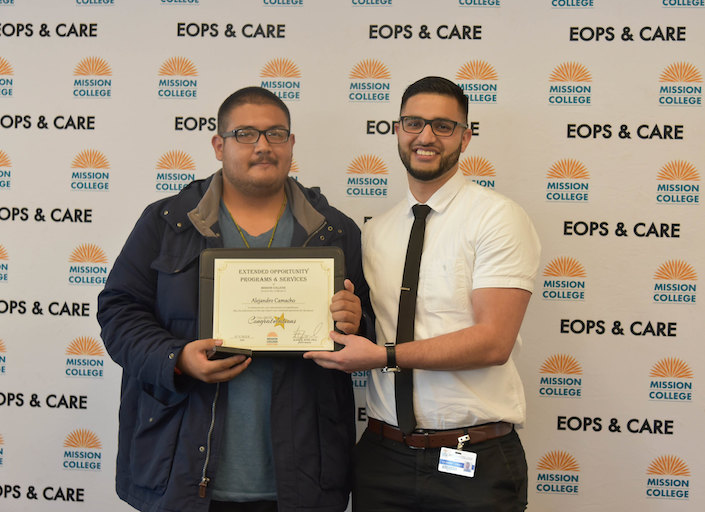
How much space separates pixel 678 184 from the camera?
8.66 ft

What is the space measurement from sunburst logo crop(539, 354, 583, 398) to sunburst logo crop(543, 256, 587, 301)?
0.27m

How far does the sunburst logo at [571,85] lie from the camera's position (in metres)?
2.66

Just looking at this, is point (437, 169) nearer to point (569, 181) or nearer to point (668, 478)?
point (569, 181)

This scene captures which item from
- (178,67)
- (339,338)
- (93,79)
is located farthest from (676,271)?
(93,79)

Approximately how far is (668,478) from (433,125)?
1.90 metres

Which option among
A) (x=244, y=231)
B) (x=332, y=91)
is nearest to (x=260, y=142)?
(x=244, y=231)

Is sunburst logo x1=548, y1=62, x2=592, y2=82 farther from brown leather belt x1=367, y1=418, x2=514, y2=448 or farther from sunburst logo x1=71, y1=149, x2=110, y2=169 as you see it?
sunburst logo x1=71, y1=149, x2=110, y2=169

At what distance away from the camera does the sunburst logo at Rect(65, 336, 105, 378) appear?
2828 millimetres

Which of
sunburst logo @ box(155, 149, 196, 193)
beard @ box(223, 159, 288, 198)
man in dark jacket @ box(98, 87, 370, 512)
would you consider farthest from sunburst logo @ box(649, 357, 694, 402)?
sunburst logo @ box(155, 149, 196, 193)

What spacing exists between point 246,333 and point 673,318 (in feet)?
6.18

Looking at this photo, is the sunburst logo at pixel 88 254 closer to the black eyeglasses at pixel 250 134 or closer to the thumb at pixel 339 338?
the black eyeglasses at pixel 250 134

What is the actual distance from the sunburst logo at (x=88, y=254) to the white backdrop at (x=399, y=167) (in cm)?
1
